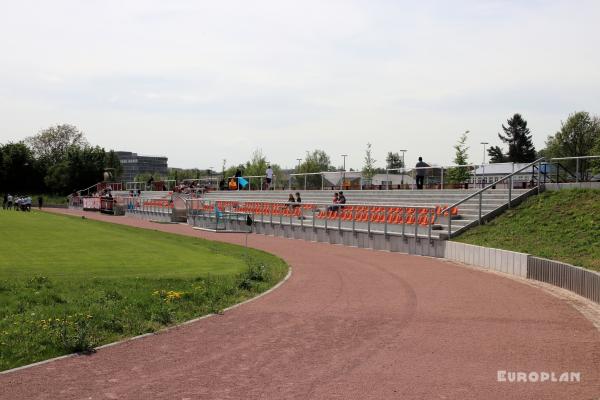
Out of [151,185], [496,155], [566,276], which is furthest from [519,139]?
[566,276]

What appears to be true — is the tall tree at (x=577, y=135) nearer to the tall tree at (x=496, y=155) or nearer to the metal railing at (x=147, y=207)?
the tall tree at (x=496, y=155)

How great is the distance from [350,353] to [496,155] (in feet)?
356

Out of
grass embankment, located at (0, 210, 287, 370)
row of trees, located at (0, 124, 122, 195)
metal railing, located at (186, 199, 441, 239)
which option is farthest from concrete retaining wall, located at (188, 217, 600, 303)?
row of trees, located at (0, 124, 122, 195)

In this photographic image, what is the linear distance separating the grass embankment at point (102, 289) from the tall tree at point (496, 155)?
95026 mm

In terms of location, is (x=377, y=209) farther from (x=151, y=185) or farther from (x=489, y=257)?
(x=151, y=185)

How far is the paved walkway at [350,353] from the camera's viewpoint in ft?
24.2

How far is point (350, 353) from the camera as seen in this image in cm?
894

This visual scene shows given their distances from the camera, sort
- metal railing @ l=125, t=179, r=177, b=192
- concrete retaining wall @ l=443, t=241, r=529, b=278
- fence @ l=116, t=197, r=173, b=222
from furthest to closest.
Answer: metal railing @ l=125, t=179, r=177, b=192 < fence @ l=116, t=197, r=173, b=222 < concrete retaining wall @ l=443, t=241, r=529, b=278

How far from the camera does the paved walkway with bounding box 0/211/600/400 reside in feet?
24.2

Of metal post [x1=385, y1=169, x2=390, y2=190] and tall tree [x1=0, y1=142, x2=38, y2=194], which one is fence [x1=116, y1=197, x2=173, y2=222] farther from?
tall tree [x1=0, y1=142, x2=38, y2=194]

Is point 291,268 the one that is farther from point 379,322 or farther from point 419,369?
point 419,369

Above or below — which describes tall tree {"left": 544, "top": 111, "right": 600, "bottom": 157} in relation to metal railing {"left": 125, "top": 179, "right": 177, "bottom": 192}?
above

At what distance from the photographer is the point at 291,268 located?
1908cm

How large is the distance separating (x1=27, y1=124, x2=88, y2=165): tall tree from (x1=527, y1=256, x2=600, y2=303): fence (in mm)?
123440
